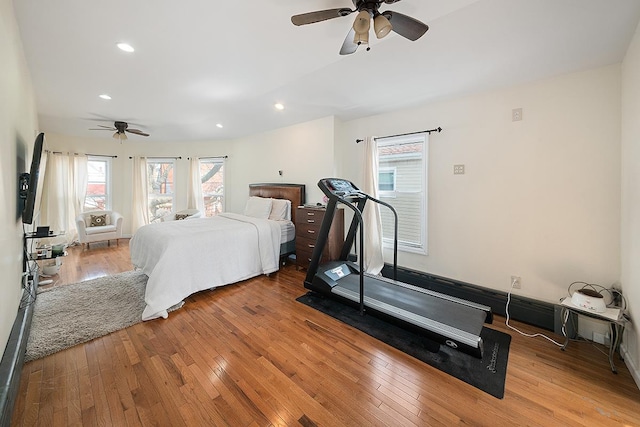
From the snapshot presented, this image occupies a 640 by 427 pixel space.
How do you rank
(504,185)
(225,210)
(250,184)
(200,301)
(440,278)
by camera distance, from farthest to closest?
(225,210) < (250,184) < (440,278) < (200,301) < (504,185)

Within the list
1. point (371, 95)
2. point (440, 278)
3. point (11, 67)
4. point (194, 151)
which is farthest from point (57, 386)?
point (194, 151)

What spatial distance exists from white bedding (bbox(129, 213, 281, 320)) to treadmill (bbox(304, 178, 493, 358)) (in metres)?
1.04

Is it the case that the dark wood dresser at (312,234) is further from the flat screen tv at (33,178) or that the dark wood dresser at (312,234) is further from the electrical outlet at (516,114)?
the flat screen tv at (33,178)

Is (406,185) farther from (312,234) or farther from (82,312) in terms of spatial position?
(82,312)

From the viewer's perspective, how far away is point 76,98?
3.45 m

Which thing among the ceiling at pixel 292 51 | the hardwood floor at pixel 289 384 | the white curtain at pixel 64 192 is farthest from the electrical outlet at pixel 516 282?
the white curtain at pixel 64 192

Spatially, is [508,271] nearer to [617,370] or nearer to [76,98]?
[617,370]

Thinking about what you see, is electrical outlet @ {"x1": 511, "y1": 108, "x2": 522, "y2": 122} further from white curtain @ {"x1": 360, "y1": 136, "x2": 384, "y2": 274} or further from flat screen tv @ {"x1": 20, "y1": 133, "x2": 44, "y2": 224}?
flat screen tv @ {"x1": 20, "y1": 133, "x2": 44, "y2": 224}

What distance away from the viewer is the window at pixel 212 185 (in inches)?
257

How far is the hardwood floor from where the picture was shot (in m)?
1.46

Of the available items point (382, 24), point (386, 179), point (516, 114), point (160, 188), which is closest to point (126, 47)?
point (382, 24)

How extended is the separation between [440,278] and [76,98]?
5608 millimetres

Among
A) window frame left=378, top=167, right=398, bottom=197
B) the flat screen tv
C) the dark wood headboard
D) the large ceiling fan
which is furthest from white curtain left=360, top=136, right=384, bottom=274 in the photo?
the flat screen tv

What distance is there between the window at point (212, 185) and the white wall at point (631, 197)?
6803mm
